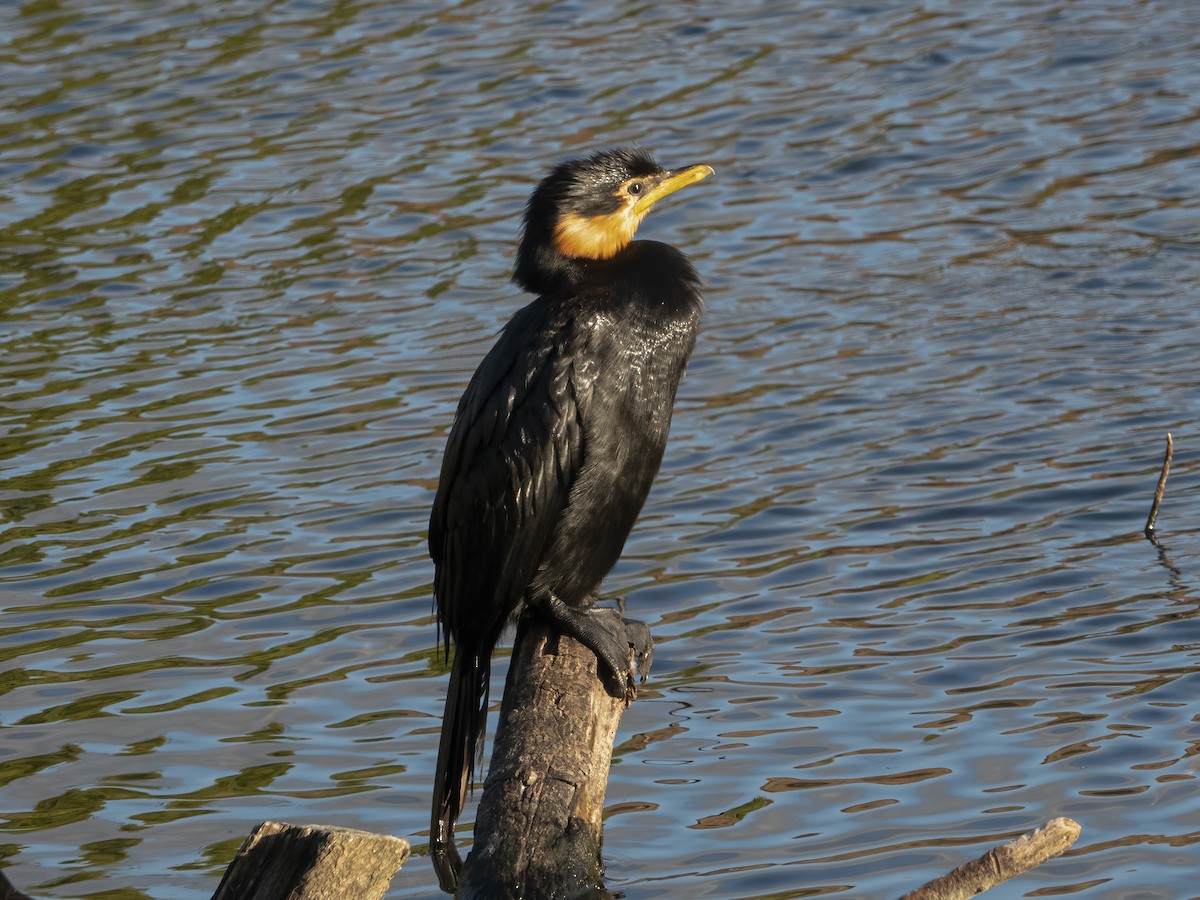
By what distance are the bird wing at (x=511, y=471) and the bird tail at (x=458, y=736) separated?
3.8 inches

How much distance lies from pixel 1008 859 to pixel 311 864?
1331 mm

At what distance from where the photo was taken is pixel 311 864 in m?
3.51

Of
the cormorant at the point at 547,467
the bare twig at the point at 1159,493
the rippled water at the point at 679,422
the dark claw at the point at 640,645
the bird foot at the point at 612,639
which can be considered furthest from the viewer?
the bare twig at the point at 1159,493

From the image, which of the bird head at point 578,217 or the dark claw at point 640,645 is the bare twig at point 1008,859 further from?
the bird head at point 578,217

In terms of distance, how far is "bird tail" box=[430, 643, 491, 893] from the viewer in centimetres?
476

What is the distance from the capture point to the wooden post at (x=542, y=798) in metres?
4.07

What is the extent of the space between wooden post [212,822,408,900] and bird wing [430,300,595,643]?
1.36 m

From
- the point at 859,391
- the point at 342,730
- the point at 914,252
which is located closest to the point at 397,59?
the point at 914,252

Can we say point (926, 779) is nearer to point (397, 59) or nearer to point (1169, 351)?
point (1169, 351)

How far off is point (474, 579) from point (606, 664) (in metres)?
0.66

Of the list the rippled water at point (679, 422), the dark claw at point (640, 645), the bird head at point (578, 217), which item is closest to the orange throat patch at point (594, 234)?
the bird head at point (578, 217)

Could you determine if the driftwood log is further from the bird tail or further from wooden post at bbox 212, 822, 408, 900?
the bird tail

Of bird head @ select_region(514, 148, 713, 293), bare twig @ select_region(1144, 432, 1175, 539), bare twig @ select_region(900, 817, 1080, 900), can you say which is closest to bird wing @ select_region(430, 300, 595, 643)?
bird head @ select_region(514, 148, 713, 293)

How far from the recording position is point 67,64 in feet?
45.9
